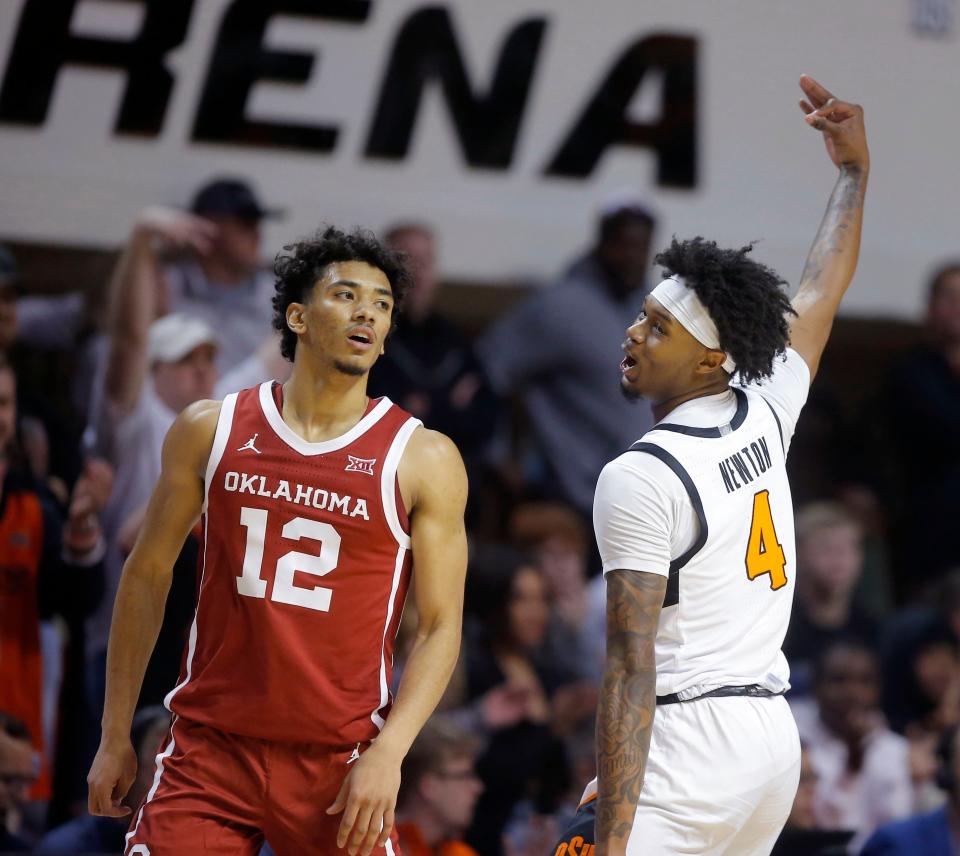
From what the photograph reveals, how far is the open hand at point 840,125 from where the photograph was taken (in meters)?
4.45

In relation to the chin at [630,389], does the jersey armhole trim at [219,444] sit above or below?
below

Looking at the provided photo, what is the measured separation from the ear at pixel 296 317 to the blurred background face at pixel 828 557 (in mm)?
4339

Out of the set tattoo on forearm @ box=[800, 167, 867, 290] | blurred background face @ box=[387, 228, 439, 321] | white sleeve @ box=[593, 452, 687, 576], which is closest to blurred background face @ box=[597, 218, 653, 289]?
blurred background face @ box=[387, 228, 439, 321]

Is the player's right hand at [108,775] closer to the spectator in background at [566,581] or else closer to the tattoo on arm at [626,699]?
the tattoo on arm at [626,699]

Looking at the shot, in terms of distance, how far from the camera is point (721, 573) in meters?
3.53

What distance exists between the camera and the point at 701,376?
12.3 ft

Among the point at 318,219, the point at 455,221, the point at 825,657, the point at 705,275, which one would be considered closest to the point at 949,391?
the point at 825,657

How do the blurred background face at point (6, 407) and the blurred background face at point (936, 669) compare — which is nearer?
the blurred background face at point (6, 407)

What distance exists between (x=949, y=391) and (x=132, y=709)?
5.54 m

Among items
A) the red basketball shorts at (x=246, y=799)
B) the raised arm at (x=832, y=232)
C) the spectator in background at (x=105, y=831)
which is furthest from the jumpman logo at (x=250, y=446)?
the spectator in background at (x=105, y=831)

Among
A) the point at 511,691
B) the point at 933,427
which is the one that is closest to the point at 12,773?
the point at 511,691

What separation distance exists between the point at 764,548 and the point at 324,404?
41.1 inches

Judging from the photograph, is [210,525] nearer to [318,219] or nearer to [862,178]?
[862,178]

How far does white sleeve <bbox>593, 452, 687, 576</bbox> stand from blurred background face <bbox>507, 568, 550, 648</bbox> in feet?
11.1
